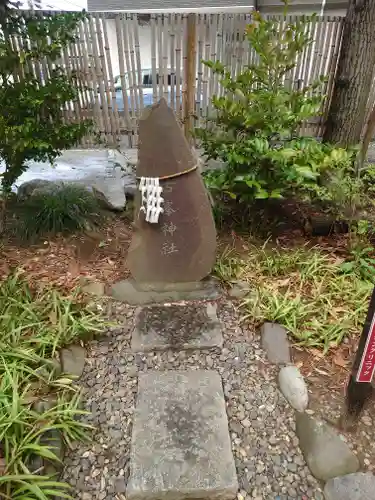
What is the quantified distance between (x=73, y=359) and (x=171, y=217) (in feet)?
3.93

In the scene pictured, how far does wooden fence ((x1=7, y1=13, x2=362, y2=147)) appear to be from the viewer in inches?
182

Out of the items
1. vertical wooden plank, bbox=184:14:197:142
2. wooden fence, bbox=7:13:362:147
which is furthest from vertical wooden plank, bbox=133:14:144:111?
vertical wooden plank, bbox=184:14:197:142

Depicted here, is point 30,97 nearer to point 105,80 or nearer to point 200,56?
point 105,80

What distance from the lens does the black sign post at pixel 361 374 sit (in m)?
1.69

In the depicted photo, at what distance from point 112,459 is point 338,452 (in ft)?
3.66

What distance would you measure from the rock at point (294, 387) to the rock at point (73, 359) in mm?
1212

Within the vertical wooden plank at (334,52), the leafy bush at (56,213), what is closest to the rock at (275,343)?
the leafy bush at (56,213)

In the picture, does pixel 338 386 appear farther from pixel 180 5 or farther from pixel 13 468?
pixel 180 5

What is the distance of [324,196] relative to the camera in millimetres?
3189

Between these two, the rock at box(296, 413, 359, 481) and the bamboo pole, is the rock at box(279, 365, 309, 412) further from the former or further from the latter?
the bamboo pole

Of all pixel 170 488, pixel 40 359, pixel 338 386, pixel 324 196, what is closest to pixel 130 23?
pixel 324 196

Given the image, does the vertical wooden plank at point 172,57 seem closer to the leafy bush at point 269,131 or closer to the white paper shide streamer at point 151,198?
the leafy bush at point 269,131

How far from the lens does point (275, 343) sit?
247 centimetres

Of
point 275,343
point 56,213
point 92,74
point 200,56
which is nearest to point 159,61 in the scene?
point 200,56
